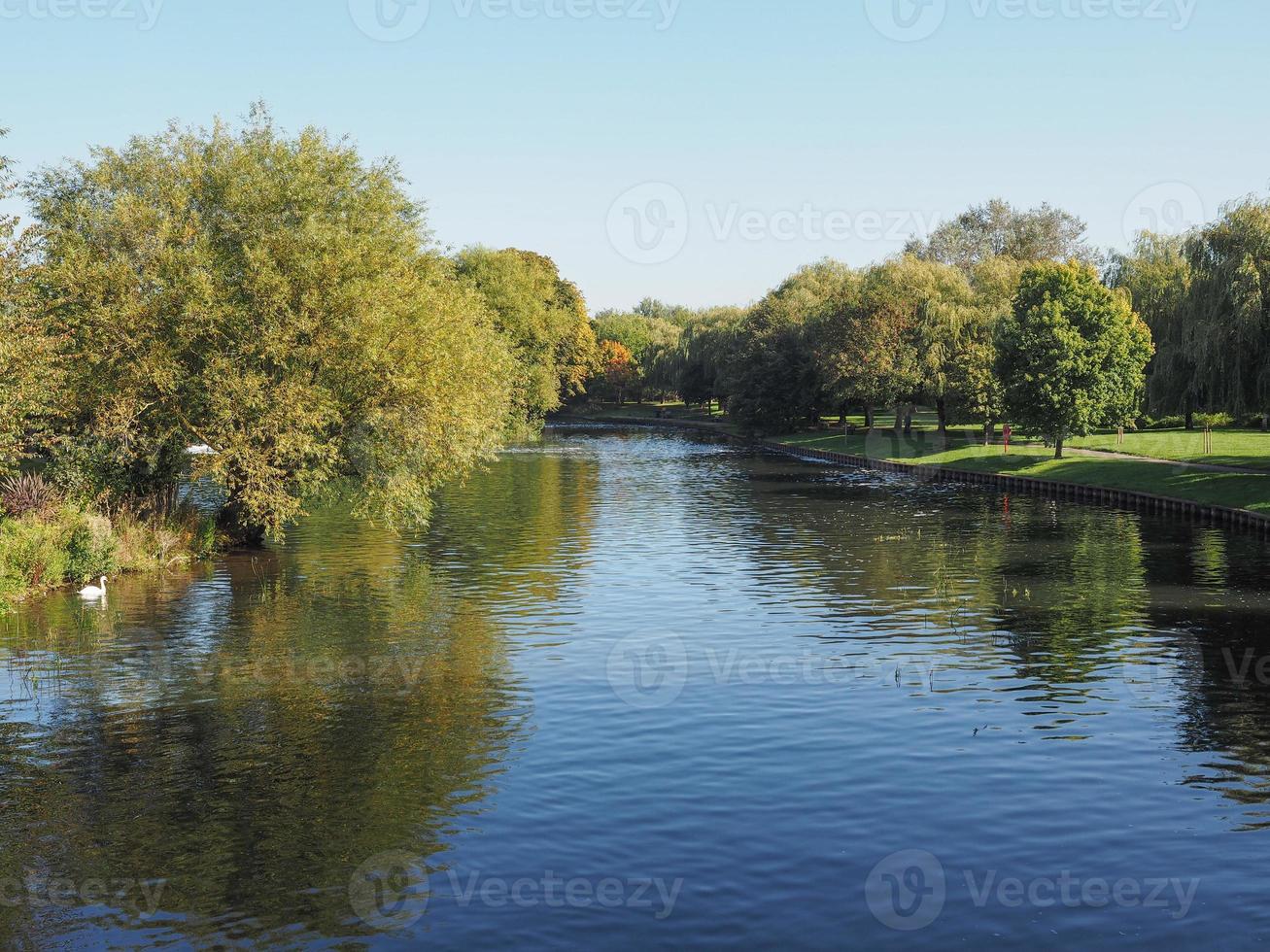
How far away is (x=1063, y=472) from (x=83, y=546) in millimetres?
57741

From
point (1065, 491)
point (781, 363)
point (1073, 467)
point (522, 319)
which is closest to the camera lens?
point (1065, 491)

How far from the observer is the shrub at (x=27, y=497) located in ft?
136

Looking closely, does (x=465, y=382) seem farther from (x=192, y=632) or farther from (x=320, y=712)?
(x=320, y=712)

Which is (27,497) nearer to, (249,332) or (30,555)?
(30,555)

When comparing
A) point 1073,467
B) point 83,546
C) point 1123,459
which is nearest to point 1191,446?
point 1123,459

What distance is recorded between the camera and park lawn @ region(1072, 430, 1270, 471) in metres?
71.6

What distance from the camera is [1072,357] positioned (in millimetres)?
80000

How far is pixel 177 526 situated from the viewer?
155 feet

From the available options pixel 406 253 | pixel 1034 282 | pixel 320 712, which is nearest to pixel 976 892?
pixel 320 712

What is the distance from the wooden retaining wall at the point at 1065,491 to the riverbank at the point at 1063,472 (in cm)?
6

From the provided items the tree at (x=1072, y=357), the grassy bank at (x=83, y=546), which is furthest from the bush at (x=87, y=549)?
the tree at (x=1072, y=357)

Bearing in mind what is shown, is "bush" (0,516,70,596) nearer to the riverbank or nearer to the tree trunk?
the tree trunk

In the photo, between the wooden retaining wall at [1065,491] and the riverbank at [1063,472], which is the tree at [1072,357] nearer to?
the riverbank at [1063,472]

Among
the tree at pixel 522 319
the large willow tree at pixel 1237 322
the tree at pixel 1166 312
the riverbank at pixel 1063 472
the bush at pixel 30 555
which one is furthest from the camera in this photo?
the tree at pixel 522 319
